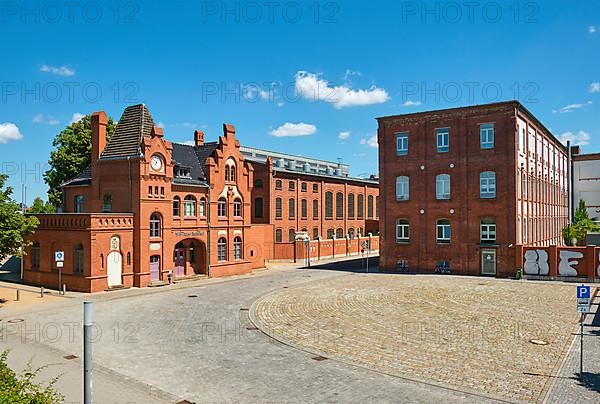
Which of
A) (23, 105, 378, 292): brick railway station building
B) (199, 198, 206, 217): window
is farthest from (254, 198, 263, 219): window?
(199, 198, 206, 217): window

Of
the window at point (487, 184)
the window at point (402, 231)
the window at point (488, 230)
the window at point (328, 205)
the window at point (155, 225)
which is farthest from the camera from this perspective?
the window at point (328, 205)

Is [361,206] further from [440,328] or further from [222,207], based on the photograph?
[440,328]

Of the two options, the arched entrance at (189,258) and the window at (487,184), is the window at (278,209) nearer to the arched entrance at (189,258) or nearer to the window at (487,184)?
the arched entrance at (189,258)

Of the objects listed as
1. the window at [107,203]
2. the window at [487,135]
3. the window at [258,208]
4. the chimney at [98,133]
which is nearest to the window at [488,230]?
the window at [487,135]

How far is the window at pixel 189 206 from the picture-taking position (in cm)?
3819

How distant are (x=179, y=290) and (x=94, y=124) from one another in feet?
47.0

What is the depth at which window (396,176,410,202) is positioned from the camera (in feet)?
146

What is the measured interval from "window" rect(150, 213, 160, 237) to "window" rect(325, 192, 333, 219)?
106 feet

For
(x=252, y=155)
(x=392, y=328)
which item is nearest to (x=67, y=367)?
(x=392, y=328)

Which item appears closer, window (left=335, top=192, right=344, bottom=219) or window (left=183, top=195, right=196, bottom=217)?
window (left=183, top=195, right=196, bottom=217)

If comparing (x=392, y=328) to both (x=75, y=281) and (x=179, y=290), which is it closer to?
(x=179, y=290)

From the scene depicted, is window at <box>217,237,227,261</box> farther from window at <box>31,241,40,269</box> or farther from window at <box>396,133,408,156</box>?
window at <box>396,133,408,156</box>

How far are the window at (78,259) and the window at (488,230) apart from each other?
3071 cm

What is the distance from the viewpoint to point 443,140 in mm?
42719
